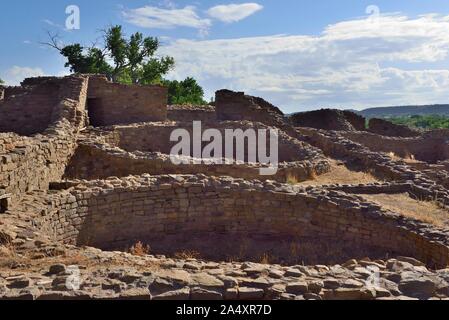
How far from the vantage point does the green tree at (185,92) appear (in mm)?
42562

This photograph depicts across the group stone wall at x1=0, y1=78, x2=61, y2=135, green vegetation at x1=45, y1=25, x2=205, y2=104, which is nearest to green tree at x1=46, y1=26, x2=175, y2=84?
green vegetation at x1=45, y1=25, x2=205, y2=104

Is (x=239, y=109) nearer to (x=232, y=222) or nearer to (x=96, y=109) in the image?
(x=96, y=109)

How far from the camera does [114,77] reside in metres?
→ 39.3

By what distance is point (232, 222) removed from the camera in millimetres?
9008

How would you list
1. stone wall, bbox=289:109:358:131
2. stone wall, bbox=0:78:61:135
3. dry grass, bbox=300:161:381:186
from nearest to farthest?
dry grass, bbox=300:161:381:186, stone wall, bbox=0:78:61:135, stone wall, bbox=289:109:358:131

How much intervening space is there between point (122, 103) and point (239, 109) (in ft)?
20.6

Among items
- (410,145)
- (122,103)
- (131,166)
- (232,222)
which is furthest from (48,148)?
(410,145)

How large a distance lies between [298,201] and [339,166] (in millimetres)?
6966

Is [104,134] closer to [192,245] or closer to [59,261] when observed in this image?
[192,245]

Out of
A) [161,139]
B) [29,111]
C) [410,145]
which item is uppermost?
[29,111]

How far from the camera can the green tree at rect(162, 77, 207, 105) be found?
42562 millimetres

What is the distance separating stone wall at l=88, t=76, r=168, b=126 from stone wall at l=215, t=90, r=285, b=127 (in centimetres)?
449

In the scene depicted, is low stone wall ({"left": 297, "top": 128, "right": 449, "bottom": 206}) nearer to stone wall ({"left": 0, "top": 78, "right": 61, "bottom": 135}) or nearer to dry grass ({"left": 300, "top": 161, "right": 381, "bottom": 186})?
dry grass ({"left": 300, "top": 161, "right": 381, "bottom": 186})
